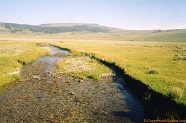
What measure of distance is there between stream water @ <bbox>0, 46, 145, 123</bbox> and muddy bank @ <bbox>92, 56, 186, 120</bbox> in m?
0.67

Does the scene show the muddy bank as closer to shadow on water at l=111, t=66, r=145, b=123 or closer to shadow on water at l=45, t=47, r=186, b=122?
shadow on water at l=45, t=47, r=186, b=122

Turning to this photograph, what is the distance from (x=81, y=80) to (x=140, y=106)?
10.2m

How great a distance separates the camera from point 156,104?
1655cm

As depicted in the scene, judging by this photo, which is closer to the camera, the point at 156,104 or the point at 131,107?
the point at 156,104

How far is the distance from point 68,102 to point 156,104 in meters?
7.33

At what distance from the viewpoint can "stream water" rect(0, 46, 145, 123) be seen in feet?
50.1

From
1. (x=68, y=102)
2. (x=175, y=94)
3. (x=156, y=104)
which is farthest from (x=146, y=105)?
(x=68, y=102)

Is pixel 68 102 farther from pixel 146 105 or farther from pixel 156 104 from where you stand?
pixel 156 104

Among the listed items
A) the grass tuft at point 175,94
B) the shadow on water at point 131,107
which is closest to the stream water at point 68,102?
the shadow on water at point 131,107

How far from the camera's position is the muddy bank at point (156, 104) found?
1382 cm

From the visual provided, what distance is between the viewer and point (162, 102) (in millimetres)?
16109

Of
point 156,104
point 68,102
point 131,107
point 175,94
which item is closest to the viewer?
point 175,94

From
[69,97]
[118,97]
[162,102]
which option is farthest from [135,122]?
[69,97]

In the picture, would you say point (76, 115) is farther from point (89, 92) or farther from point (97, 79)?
point (97, 79)
